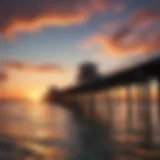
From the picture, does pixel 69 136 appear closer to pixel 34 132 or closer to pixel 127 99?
pixel 34 132

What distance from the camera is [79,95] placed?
1.18 m

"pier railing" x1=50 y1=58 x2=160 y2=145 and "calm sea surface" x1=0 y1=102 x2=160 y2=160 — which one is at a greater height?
"pier railing" x1=50 y1=58 x2=160 y2=145

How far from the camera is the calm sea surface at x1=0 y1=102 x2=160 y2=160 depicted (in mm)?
1165

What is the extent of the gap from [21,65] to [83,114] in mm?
332

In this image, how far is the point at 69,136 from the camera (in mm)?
1173

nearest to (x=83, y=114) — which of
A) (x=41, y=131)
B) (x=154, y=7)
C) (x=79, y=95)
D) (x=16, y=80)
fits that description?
(x=79, y=95)

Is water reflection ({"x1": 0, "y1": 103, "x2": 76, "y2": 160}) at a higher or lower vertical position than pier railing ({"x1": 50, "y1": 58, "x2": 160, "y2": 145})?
lower

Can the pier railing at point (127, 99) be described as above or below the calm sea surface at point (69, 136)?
above

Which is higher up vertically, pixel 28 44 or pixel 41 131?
pixel 28 44

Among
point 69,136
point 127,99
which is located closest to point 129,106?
point 127,99

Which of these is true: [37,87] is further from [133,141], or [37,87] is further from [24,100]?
[133,141]

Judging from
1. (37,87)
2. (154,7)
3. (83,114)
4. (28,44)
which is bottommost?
(83,114)

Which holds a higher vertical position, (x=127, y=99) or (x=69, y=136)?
(x=127, y=99)

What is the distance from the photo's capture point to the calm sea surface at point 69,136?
1.17 metres
